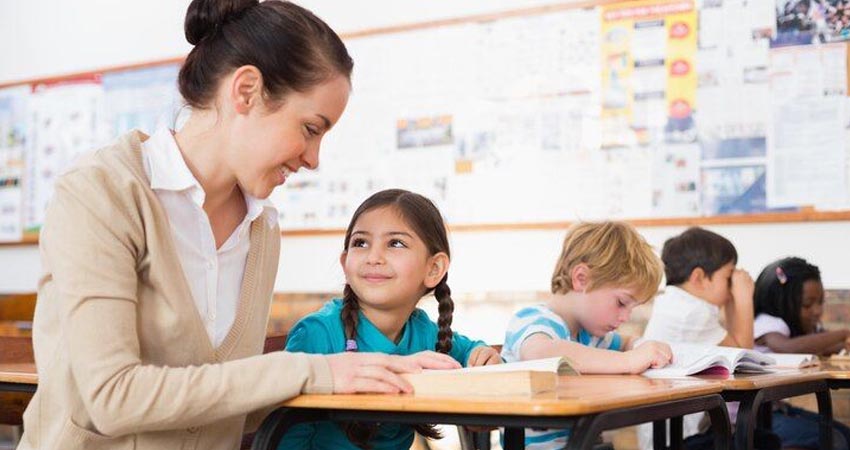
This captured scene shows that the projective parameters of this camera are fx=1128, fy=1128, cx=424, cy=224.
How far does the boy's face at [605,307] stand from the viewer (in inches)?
96.1

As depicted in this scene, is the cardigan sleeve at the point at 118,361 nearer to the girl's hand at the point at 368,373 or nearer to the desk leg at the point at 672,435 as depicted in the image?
the girl's hand at the point at 368,373

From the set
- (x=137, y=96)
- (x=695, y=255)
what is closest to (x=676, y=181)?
(x=695, y=255)

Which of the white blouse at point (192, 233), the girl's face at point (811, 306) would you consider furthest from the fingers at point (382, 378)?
the girl's face at point (811, 306)

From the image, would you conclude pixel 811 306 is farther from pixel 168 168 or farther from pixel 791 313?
pixel 168 168

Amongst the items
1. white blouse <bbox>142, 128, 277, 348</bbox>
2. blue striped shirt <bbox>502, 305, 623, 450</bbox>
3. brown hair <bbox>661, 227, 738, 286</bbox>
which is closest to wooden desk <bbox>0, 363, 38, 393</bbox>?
white blouse <bbox>142, 128, 277, 348</bbox>

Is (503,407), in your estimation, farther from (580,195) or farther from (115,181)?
(580,195)

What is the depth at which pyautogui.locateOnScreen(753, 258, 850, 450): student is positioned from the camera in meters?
3.55

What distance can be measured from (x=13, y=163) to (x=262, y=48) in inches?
163

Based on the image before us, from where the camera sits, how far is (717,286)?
3.36 meters

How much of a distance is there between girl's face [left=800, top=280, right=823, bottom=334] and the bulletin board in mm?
249

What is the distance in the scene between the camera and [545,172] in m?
4.12

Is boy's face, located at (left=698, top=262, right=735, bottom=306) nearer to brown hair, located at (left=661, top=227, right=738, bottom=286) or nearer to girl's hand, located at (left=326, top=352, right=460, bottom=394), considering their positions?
brown hair, located at (left=661, top=227, right=738, bottom=286)

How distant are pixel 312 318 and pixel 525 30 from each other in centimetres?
247

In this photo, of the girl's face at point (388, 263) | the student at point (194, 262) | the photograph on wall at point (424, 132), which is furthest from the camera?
the photograph on wall at point (424, 132)
